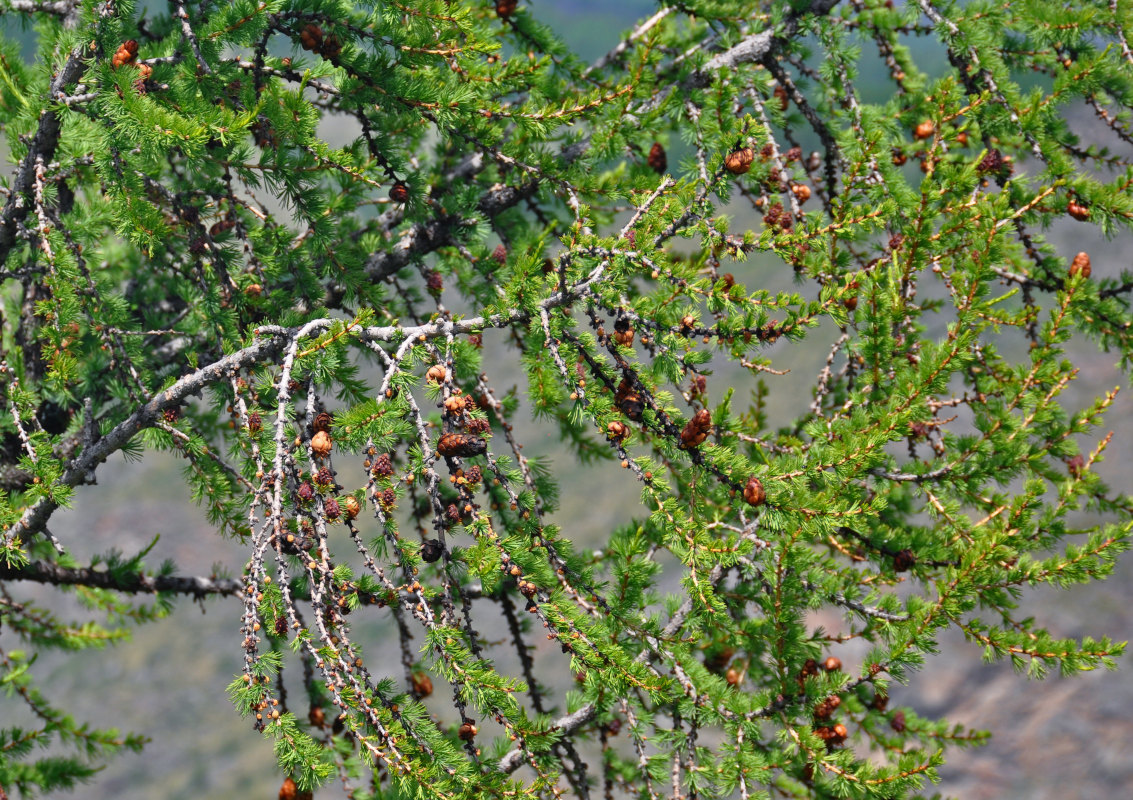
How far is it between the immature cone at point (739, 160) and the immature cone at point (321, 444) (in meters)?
1.03

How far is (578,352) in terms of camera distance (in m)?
1.72

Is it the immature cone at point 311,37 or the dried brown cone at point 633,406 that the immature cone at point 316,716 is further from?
the immature cone at point 311,37

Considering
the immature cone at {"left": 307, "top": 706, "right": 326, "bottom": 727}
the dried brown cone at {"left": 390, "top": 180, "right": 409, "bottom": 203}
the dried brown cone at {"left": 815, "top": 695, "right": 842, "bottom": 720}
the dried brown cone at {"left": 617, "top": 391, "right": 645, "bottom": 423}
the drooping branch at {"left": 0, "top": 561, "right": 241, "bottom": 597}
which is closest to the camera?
the dried brown cone at {"left": 617, "top": 391, "right": 645, "bottom": 423}

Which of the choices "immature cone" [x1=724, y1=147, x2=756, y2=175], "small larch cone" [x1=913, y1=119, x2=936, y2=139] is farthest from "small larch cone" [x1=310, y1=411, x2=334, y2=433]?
"small larch cone" [x1=913, y1=119, x2=936, y2=139]

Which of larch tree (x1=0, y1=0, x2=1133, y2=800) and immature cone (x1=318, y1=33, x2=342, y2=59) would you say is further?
immature cone (x1=318, y1=33, x2=342, y2=59)

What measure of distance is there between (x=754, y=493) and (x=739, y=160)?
695mm

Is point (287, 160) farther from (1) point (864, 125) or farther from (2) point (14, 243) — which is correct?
(1) point (864, 125)

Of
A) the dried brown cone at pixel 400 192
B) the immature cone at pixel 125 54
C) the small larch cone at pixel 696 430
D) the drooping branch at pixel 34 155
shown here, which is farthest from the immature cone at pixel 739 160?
the drooping branch at pixel 34 155

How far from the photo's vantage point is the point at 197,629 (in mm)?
14172

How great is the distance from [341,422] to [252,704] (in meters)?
0.58

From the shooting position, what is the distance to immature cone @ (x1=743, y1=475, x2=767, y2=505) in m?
1.60

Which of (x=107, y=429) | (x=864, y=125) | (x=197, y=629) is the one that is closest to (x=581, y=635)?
(x=107, y=429)

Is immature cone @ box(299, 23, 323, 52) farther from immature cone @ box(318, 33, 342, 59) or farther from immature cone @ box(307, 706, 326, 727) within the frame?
immature cone @ box(307, 706, 326, 727)

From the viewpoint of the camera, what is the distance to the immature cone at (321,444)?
1.65 m
